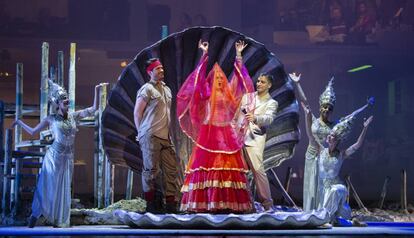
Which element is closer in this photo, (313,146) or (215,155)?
(215,155)

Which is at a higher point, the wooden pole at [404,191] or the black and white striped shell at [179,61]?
the black and white striped shell at [179,61]

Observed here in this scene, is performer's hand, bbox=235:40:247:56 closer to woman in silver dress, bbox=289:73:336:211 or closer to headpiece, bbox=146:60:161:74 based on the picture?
woman in silver dress, bbox=289:73:336:211

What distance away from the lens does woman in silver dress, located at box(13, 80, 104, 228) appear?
288 inches

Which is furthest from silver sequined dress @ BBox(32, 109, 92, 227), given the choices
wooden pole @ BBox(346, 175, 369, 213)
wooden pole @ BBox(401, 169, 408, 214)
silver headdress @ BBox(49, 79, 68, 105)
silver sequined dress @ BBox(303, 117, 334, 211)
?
wooden pole @ BBox(401, 169, 408, 214)

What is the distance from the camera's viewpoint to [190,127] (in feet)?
24.3

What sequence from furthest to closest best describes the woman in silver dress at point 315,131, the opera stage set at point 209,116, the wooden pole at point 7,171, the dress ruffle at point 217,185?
the wooden pole at point 7,171 < the woman in silver dress at point 315,131 < the opera stage set at point 209,116 < the dress ruffle at point 217,185

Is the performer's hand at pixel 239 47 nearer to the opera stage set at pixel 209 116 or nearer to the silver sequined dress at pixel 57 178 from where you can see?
the opera stage set at pixel 209 116

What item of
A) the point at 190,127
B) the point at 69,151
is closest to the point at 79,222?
the point at 69,151

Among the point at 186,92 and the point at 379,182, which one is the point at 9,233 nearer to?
the point at 186,92

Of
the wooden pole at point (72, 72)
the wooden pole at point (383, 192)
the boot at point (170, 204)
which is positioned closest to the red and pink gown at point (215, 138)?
the boot at point (170, 204)

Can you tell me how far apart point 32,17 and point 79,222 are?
3.33 m

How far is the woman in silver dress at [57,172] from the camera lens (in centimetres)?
732

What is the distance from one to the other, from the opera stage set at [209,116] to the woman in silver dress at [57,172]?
0.04 ft

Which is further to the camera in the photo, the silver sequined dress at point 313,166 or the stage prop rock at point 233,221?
the silver sequined dress at point 313,166
